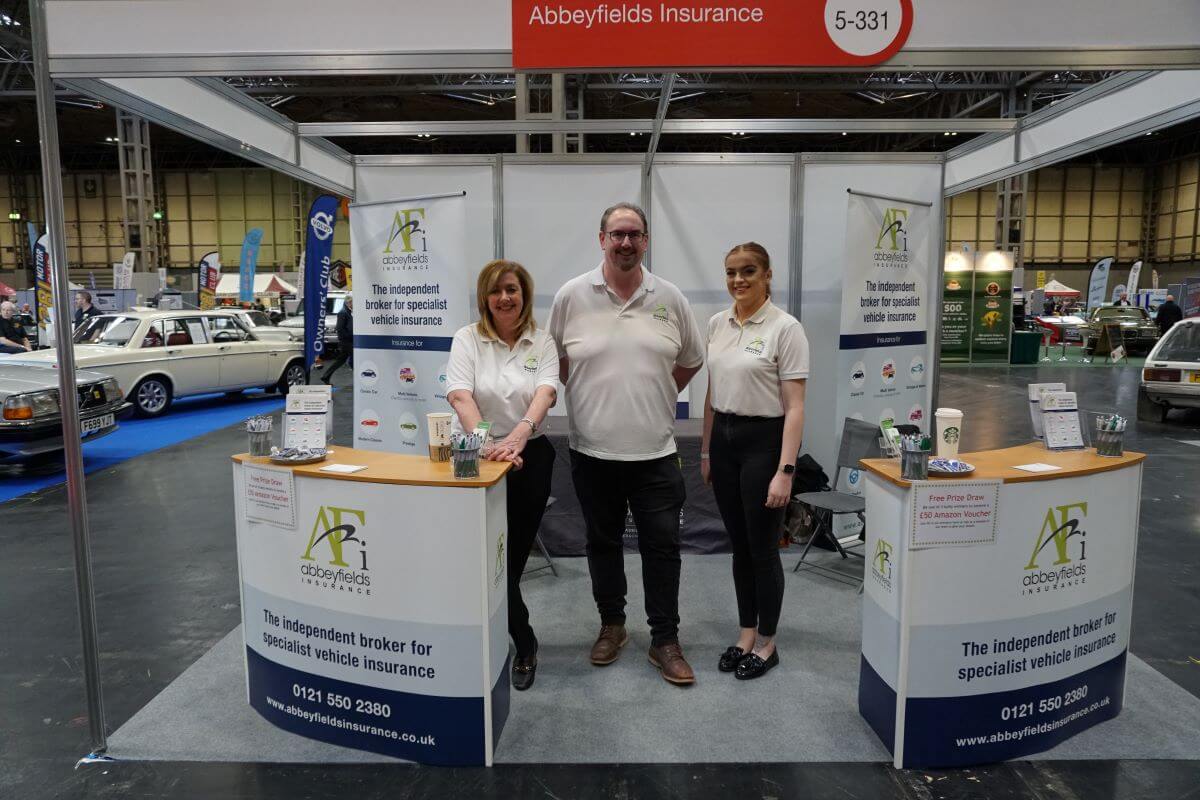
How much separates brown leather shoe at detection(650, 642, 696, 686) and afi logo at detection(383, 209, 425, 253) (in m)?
2.67

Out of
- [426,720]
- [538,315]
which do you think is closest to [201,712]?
[426,720]

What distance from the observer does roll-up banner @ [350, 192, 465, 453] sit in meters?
4.32

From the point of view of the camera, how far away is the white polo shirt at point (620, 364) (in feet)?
8.73

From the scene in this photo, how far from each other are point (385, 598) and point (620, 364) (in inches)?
42.8

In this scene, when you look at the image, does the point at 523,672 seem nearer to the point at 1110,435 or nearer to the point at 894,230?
the point at 1110,435

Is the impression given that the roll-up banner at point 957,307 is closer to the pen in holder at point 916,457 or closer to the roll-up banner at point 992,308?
the roll-up banner at point 992,308

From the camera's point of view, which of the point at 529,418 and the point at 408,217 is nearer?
the point at 529,418

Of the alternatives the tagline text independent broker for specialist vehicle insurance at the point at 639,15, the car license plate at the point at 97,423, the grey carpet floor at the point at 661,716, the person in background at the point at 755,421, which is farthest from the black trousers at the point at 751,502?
the car license plate at the point at 97,423

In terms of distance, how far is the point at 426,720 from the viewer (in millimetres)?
2285

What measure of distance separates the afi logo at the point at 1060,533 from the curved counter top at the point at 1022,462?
107 millimetres

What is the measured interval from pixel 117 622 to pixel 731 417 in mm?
2942

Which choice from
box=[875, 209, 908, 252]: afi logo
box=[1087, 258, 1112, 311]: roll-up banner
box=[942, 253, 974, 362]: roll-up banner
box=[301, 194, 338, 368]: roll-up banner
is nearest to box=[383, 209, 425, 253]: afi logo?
box=[301, 194, 338, 368]: roll-up banner

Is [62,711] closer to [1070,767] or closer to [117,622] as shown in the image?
[117,622]

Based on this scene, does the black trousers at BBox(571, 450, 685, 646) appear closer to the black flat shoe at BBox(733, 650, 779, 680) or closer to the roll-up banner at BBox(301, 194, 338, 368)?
the black flat shoe at BBox(733, 650, 779, 680)
